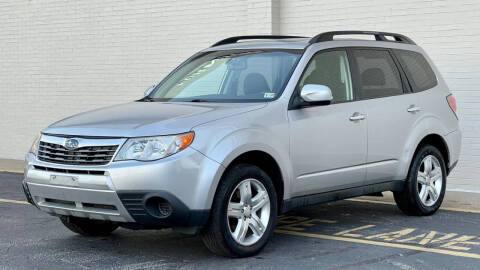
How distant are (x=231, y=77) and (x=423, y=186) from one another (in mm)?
2514

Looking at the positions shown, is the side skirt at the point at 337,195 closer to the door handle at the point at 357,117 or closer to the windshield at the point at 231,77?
the door handle at the point at 357,117

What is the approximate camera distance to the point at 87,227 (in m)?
7.77

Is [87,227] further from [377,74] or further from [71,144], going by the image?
[377,74]

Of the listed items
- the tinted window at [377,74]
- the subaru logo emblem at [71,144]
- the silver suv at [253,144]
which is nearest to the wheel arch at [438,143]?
the silver suv at [253,144]

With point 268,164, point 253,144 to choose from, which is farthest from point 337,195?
point 253,144

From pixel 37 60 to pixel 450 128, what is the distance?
9842mm

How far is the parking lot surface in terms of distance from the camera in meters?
6.64

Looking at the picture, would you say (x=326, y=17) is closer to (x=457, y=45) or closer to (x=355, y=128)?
(x=457, y=45)

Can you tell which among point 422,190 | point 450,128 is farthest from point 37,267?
point 450,128

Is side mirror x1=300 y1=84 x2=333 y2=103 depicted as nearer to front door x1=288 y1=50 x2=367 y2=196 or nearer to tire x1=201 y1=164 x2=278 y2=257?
front door x1=288 y1=50 x2=367 y2=196

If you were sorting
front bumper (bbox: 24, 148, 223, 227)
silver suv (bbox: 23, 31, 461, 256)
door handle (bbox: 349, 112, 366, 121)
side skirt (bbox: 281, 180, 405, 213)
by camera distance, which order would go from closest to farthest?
front bumper (bbox: 24, 148, 223, 227), silver suv (bbox: 23, 31, 461, 256), side skirt (bbox: 281, 180, 405, 213), door handle (bbox: 349, 112, 366, 121)

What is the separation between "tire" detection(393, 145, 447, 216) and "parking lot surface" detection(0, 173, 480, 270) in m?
0.12

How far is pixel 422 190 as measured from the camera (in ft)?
29.3

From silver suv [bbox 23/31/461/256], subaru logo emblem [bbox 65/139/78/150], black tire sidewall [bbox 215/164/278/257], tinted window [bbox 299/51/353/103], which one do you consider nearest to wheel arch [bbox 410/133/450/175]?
silver suv [bbox 23/31/461/256]
